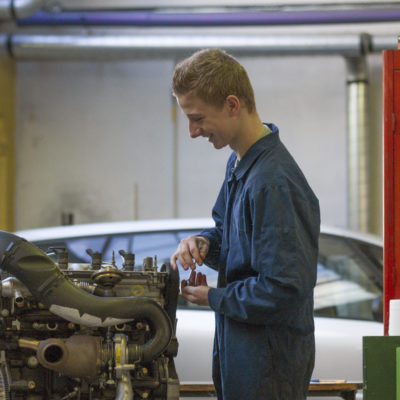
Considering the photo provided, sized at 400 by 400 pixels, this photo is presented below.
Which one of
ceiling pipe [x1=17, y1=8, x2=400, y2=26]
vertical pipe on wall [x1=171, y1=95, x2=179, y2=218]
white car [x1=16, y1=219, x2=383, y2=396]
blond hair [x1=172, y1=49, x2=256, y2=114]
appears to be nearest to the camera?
blond hair [x1=172, y1=49, x2=256, y2=114]

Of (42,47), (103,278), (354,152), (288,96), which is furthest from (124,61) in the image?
(103,278)

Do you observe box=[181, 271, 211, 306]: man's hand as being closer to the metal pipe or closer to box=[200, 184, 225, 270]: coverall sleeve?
box=[200, 184, 225, 270]: coverall sleeve

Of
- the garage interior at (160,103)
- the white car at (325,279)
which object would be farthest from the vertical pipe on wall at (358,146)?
the white car at (325,279)

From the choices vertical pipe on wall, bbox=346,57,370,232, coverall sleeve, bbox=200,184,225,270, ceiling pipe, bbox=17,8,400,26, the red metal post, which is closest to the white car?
the red metal post

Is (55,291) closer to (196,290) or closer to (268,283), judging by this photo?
(196,290)

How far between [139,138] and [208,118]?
19.6 ft

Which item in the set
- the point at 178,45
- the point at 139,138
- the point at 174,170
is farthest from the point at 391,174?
the point at 139,138

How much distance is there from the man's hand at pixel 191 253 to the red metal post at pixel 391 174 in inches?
30.0

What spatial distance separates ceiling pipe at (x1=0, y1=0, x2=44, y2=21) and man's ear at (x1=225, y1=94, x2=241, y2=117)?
534cm

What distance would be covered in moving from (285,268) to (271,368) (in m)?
0.30

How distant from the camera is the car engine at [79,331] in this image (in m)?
1.98

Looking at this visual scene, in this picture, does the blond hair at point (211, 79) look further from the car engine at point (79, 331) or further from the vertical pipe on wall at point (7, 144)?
the vertical pipe on wall at point (7, 144)

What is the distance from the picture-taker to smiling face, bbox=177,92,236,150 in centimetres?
205

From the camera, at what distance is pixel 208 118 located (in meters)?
2.06
